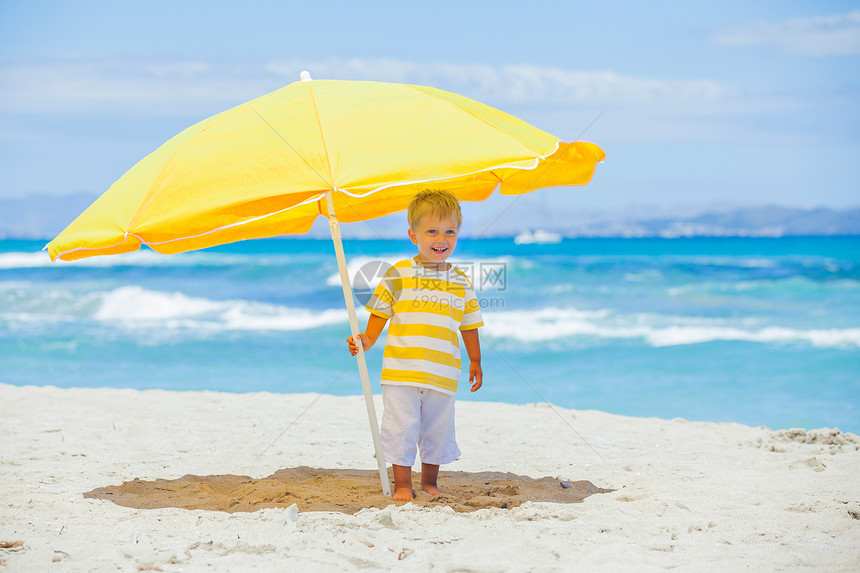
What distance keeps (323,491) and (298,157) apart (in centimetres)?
182

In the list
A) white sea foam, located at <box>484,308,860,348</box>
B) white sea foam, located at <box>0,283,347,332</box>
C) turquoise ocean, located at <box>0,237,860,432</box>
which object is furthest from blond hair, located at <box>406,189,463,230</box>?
white sea foam, located at <box>0,283,347,332</box>

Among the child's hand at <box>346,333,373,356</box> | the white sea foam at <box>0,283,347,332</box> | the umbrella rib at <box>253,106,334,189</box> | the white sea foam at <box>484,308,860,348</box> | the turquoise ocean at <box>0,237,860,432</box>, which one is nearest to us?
the umbrella rib at <box>253,106,334,189</box>

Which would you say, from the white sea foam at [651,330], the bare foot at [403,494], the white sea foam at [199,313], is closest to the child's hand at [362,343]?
the bare foot at [403,494]

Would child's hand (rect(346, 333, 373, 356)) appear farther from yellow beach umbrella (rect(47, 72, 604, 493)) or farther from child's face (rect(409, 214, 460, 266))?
child's face (rect(409, 214, 460, 266))

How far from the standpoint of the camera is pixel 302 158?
309cm

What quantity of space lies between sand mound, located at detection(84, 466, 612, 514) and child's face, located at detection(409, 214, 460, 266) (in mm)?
1228

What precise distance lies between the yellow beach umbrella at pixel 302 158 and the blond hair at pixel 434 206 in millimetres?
314

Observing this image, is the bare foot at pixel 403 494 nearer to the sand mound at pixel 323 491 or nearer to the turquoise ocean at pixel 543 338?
the sand mound at pixel 323 491

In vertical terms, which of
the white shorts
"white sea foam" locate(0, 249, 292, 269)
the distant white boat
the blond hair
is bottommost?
the white shorts

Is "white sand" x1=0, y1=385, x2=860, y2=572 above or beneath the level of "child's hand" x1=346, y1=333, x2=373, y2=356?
beneath

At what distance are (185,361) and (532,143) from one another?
868cm

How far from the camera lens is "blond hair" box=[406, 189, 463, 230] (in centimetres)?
363

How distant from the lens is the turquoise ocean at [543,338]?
8734 mm

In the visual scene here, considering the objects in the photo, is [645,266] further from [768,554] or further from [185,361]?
[768,554]
